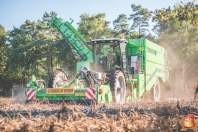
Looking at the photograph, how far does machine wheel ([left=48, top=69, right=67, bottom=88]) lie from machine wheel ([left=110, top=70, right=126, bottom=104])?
1902 millimetres

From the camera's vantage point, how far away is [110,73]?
11219mm

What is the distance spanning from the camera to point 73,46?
15.9 meters

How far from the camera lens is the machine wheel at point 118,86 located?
10.2 metres

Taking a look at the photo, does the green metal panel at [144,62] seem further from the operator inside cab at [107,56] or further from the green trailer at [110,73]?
the operator inside cab at [107,56]

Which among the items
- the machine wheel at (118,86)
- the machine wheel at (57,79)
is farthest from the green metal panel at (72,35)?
the machine wheel at (118,86)

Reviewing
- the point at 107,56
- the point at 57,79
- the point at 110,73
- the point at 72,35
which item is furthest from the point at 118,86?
the point at 72,35

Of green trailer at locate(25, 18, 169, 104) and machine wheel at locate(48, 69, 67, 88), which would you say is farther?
machine wheel at locate(48, 69, 67, 88)

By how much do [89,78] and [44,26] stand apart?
38.7 meters

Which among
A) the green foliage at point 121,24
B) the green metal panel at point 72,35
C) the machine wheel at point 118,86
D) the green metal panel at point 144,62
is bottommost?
the machine wheel at point 118,86

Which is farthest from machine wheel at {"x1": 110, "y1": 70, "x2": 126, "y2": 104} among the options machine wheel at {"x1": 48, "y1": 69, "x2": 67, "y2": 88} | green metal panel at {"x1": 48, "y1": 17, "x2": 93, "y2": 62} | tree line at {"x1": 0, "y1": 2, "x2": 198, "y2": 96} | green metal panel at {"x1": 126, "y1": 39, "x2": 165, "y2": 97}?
tree line at {"x1": 0, "y1": 2, "x2": 198, "y2": 96}

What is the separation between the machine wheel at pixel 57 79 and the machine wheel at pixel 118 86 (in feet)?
6.24

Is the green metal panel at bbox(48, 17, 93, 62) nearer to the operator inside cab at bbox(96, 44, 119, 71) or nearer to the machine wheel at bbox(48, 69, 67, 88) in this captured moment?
the operator inside cab at bbox(96, 44, 119, 71)

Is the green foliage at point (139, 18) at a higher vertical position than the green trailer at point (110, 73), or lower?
higher

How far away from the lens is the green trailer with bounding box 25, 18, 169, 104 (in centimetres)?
992
